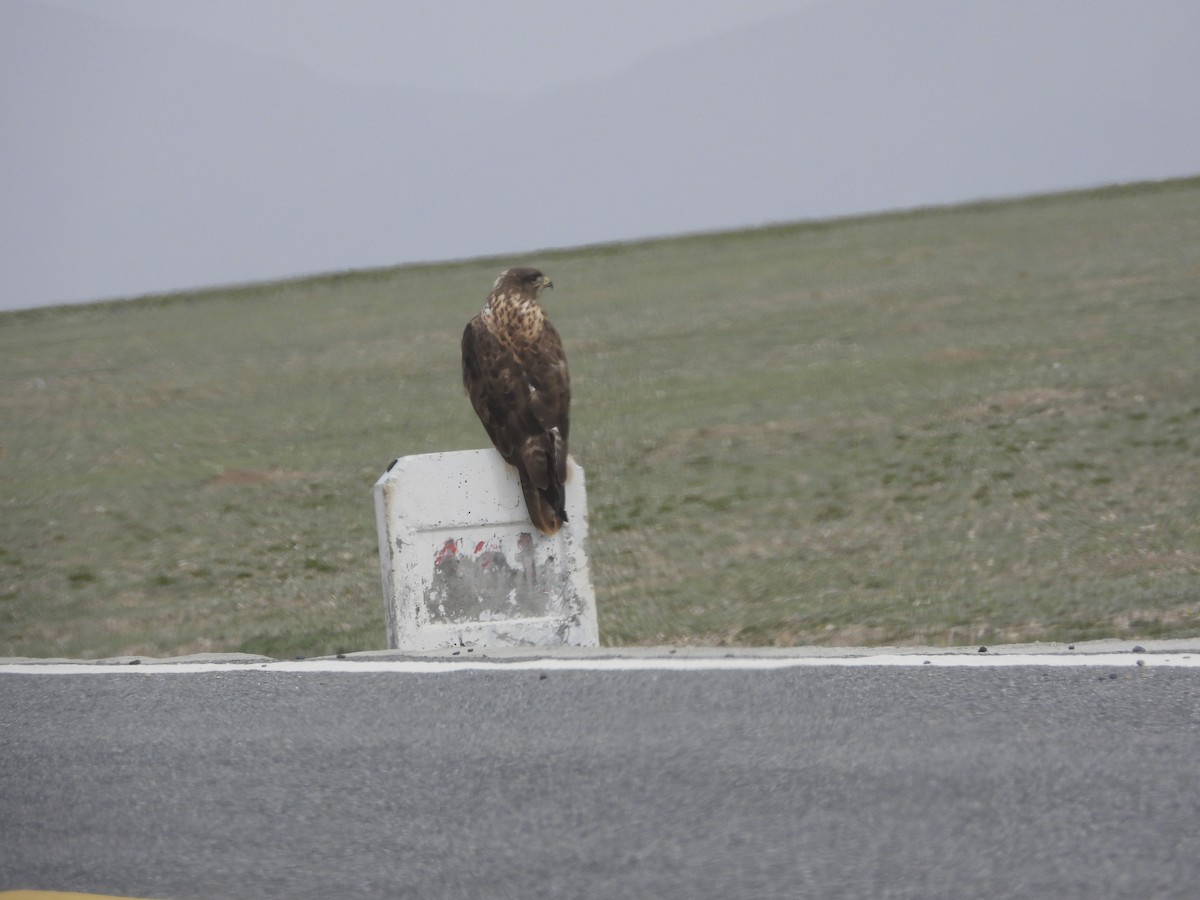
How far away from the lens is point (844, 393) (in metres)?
23.1

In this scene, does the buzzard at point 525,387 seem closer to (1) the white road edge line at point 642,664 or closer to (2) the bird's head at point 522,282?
(2) the bird's head at point 522,282

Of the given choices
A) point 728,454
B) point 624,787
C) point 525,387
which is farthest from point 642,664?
point 728,454

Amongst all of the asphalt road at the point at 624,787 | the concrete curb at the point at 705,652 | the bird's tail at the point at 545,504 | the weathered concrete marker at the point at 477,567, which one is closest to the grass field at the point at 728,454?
the concrete curb at the point at 705,652

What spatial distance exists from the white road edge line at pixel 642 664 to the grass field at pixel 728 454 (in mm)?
1900

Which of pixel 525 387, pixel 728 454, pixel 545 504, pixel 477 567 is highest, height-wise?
pixel 525 387

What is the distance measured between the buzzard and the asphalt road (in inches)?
55.2

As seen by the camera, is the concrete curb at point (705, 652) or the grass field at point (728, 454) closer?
the concrete curb at point (705, 652)

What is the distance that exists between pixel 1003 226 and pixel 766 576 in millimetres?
36584

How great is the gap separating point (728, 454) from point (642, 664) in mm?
11370

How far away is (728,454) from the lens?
19.1m

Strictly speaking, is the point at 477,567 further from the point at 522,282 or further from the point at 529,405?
the point at 522,282

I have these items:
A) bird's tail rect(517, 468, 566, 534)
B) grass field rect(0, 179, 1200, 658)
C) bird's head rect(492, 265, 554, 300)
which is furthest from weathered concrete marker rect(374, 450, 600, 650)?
grass field rect(0, 179, 1200, 658)

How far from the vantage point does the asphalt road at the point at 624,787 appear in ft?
16.9

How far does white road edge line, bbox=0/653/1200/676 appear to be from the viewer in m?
7.30
